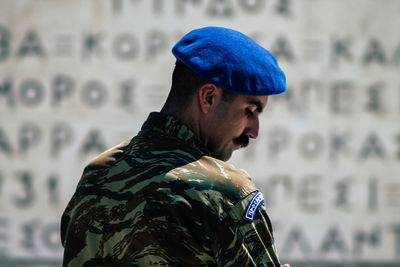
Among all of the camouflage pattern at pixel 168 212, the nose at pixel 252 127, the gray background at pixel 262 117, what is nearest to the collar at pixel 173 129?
the camouflage pattern at pixel 168 212

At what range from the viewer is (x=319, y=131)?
17.0ft

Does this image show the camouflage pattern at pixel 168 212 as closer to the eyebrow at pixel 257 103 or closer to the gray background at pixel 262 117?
the eyebrow at pixel 257 103

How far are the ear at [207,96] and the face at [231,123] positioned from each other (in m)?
0.01

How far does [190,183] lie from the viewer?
1.31m

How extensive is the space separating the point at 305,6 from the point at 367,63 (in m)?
0.64

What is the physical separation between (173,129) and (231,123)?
5.0 inches

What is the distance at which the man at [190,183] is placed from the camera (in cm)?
130

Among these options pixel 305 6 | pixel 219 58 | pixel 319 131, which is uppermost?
pixel 219 58

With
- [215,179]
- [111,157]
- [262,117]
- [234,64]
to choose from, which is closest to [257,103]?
[234,64]

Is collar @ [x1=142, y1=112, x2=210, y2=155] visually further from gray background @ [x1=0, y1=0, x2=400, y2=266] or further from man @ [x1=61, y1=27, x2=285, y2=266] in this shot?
gray background @ [x1=0, y1=0, x2=400, y2=266]

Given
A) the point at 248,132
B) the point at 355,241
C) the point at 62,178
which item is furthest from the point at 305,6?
the point at 248,132

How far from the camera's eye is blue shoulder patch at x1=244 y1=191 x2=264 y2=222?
1.31 m

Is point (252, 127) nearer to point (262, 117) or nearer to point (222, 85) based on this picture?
point (222, 85)

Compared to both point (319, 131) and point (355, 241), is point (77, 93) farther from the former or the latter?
point (355, 241)
